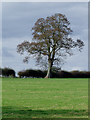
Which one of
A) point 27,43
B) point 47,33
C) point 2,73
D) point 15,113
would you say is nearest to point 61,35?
point 47,33

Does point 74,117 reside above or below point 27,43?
below

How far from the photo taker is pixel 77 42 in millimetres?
46750

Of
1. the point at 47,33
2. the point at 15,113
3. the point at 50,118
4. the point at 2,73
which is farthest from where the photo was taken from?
the point at 47,33

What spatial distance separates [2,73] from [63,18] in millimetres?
13583

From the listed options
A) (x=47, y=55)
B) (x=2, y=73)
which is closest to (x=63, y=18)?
(x=47, y=55)

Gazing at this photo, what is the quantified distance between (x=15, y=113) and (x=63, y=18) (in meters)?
37.9

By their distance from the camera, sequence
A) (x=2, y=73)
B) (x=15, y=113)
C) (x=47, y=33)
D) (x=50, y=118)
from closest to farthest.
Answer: (x=50, y=118) → (x=15, y=113) → (x=2, y=73) → (x=47, y=33)

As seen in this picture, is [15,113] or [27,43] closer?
[15,113]

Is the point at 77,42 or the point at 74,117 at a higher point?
the point at 77,42

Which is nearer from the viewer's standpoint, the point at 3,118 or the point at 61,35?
the point at 3,118

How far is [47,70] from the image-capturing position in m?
46.4

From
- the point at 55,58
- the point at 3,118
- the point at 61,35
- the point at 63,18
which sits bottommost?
the point at 3,118

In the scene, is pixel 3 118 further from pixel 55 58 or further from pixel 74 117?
pixel 55 58

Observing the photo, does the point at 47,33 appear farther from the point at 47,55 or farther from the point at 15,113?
the point at 15,113
